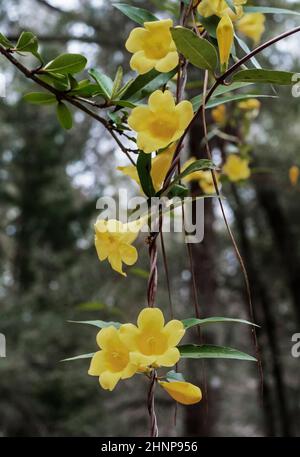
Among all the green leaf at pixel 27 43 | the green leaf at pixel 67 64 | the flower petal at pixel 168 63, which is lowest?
the flower petal at pixel 168 63

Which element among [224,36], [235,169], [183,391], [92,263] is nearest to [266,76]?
[224,36]

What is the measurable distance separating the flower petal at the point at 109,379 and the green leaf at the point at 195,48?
31 cm

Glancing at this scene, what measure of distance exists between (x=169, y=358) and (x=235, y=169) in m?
0.82

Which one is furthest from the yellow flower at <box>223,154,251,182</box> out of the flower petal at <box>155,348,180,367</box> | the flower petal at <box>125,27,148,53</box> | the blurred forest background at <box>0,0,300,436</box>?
the blurred forest background at <box>0,0,300,436</box>

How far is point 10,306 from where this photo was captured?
402 centimetres

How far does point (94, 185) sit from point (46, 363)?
7.39 ft

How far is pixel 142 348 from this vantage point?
463 millimetres

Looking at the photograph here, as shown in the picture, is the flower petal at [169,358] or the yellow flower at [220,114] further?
the yellow flower at [220,114]

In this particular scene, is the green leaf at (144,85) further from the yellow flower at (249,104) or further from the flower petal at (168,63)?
the yellow flower at (249,104)

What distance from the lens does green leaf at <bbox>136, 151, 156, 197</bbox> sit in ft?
1.72

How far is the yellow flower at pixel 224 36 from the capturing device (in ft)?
1.63

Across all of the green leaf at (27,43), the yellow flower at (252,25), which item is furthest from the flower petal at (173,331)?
the yellow flower at (252,25)
